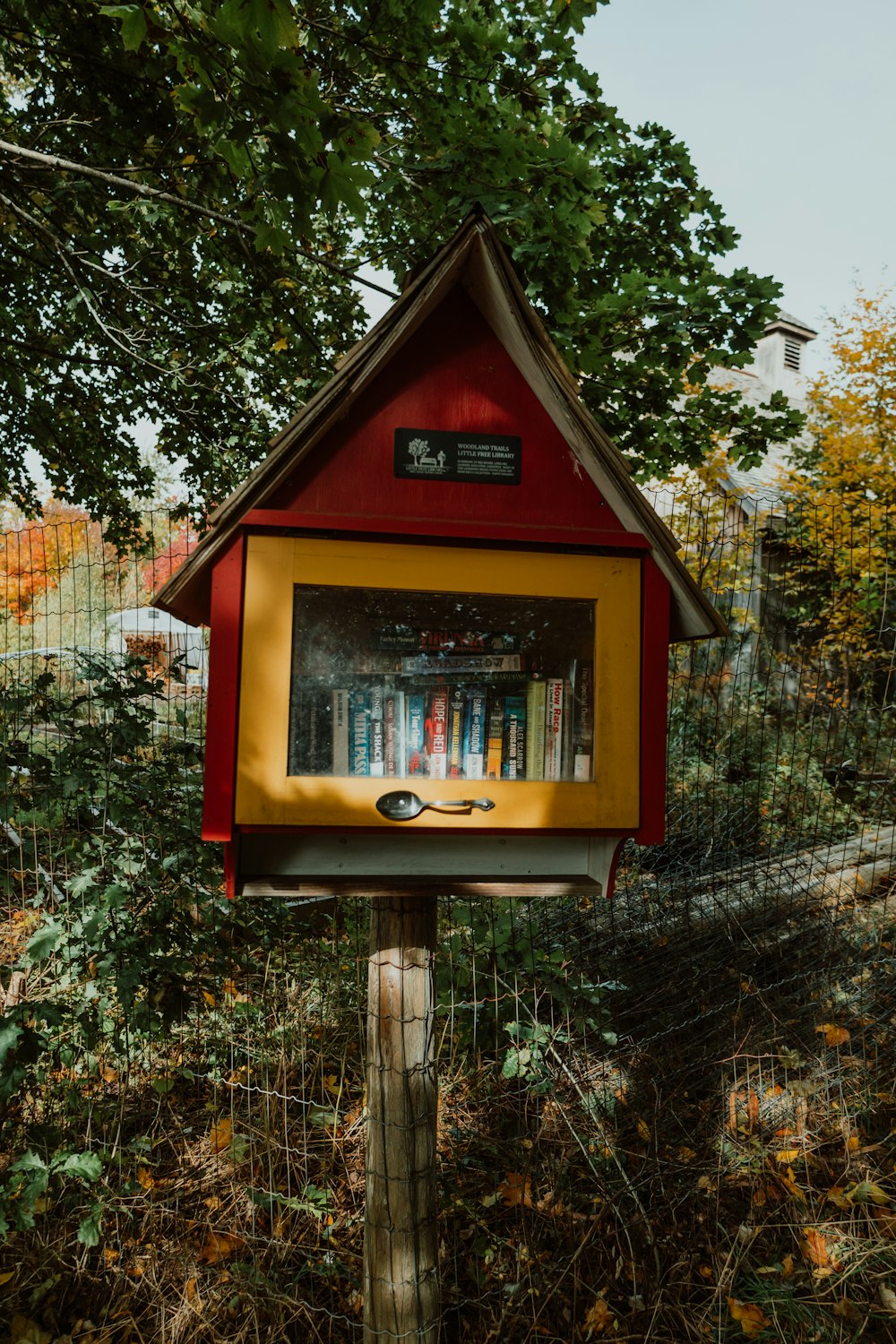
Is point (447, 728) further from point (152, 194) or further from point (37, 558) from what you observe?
point (37, 558)

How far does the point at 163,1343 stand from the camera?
2.33 metres

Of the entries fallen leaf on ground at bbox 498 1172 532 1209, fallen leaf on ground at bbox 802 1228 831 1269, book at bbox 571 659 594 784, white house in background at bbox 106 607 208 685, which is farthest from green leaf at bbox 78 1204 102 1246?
fallen leaf on ground at bbox 802 1228 831 1269

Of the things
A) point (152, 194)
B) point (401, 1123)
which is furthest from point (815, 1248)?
point (152, 194)

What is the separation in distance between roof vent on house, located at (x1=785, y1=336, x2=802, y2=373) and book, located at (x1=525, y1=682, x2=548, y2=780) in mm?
20637

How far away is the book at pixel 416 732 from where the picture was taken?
5.62 ft

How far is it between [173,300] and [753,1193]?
477cm

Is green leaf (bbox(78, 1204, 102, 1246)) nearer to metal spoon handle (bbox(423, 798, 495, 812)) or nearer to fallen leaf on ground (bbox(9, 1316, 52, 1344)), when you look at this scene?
fallen leaf on ground (bbox(9, 1316, 52, 1344))

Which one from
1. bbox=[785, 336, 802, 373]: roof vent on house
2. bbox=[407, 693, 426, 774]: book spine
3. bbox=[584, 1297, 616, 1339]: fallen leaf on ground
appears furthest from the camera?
bbox=[785, 336, 802, 373]: roof vent on house

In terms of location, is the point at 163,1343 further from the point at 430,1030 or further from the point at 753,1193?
the point at 753,1193

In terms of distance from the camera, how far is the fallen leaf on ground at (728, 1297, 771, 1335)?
2325 mm

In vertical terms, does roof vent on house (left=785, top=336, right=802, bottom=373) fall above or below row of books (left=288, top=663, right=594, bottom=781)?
above

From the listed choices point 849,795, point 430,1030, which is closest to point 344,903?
point 430,1030

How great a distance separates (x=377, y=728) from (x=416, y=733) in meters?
A: 0.08

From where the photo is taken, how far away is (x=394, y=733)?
67.5 inches
